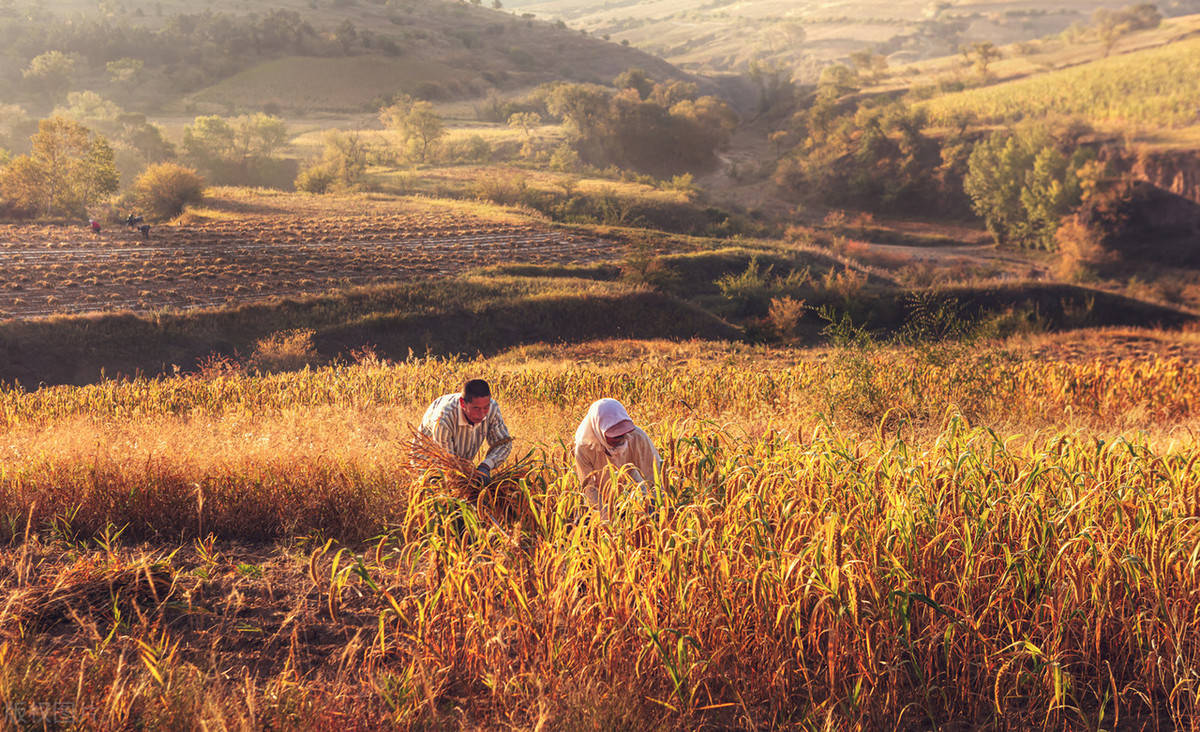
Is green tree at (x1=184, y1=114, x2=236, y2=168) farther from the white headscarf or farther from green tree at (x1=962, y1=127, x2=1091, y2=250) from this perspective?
the white headscarf

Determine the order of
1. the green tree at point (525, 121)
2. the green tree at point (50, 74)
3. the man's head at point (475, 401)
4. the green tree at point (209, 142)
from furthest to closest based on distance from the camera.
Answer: the green tree at point (50, 74) → the green tree at point (525, 121) → the green tree at point (209, 142) → the man's head at point (475, 401)

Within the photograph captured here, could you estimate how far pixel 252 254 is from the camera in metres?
29.0

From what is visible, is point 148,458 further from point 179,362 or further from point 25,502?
point 179,362

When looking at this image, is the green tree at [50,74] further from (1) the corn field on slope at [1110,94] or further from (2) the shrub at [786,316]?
(2) the shrub at [786,316]

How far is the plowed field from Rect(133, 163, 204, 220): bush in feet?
6.29

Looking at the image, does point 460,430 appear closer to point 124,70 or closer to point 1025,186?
point 1025,186

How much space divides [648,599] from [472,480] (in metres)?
1.42

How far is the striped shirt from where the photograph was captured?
479 centimetres

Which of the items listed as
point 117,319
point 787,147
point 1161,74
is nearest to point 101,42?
point 787,147

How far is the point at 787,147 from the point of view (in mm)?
79375

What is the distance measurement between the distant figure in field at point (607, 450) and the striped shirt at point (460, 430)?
53 centimetres

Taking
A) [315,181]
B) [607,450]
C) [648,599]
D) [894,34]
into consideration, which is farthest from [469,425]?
[894,34]

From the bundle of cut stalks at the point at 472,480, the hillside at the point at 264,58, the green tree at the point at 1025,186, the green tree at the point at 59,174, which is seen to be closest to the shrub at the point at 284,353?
the bundle of cut stalks at the point at 472,480

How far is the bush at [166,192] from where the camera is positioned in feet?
130
